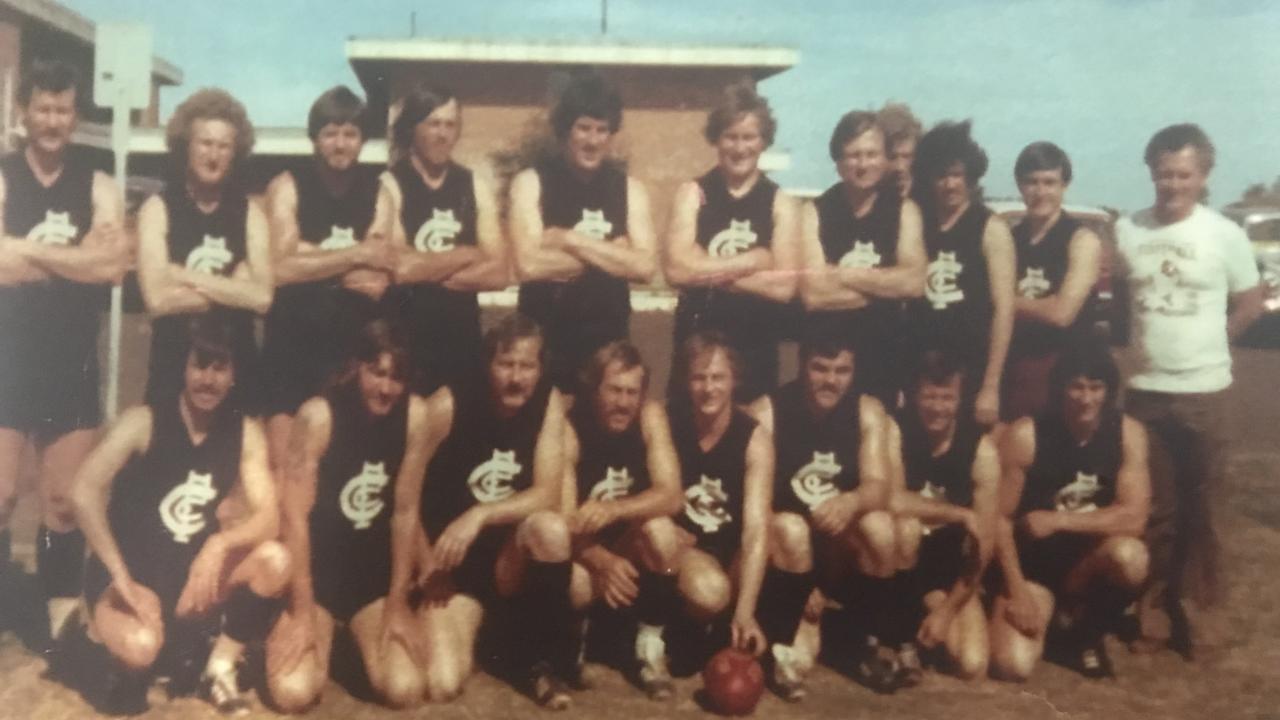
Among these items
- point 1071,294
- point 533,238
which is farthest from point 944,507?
point 533,238

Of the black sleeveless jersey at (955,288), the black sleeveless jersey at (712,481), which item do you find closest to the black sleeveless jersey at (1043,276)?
the black sleeveless jersey at (955,288)

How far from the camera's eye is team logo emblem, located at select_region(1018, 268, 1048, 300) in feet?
16.3

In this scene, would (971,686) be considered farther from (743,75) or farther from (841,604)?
(743,75)

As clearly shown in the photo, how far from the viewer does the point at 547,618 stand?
461 centimetres

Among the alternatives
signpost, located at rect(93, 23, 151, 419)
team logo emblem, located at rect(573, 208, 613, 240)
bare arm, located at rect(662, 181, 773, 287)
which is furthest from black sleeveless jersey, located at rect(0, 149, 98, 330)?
bare arm, located at rect(662, 181, 773, 287)

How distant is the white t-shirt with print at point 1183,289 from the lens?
496 centimetres

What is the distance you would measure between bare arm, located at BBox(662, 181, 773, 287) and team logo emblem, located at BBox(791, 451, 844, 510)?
0.83 metres

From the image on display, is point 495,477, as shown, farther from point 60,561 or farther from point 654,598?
point 60,561

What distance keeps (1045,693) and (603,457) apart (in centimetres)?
204

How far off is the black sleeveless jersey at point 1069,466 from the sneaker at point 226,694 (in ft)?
10.6

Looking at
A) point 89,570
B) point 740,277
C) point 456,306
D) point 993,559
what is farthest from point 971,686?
point 89,570

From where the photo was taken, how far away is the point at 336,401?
15.2 feet

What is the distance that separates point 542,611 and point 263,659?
1088mm

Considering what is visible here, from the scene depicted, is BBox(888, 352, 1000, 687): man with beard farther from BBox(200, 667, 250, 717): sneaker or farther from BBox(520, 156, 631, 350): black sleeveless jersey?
BBox(200, 667, 250, 717): sneaker
